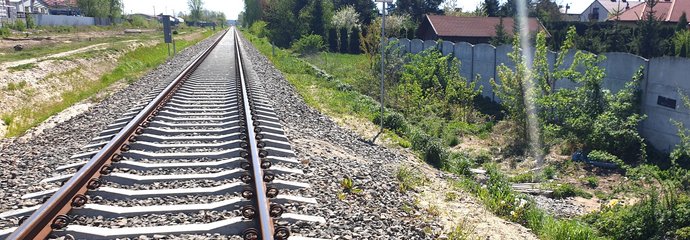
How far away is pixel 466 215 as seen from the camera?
557cm

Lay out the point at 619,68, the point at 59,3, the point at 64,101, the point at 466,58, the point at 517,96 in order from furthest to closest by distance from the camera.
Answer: the point at 59,3 < the point at 466,58 < the point at 64,101 < the point at 517,96 < the point at 619,68

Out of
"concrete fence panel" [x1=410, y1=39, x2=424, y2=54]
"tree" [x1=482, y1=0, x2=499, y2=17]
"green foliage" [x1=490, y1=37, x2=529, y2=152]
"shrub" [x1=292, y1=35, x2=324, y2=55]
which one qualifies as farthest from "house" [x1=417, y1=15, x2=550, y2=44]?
"green foliage" [x1=490, y1=37, x2=529, y2=152]

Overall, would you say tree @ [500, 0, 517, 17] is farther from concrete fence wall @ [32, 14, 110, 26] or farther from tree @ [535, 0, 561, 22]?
concrete fence wall @ [32, 14, 110, 26]

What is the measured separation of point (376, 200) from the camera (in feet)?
17.9

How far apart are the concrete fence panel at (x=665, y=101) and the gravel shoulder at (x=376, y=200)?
5241 mm

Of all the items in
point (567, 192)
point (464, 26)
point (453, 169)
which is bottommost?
point (567, 192)

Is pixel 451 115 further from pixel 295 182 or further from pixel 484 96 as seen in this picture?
pixel 295 182

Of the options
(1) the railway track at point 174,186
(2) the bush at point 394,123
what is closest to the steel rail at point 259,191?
(1) the railway track at point 174,186

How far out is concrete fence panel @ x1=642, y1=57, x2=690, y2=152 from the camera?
10094 mm

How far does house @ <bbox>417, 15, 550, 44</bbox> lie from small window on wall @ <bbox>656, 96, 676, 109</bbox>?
83.8 ft

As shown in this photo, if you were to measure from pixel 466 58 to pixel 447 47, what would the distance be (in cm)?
159

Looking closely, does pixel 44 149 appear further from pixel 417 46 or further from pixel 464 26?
pixel 464 26

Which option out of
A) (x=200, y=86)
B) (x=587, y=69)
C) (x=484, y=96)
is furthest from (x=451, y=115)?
(x=200, y=86)

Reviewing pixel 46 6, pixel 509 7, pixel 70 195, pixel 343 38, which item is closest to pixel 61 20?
pixel 46 6
